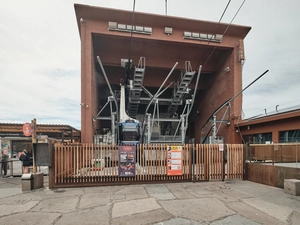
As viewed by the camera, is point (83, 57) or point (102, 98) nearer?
point (83, 57)

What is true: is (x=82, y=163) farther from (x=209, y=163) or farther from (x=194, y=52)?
(x=194, y=52)

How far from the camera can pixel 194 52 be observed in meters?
19.3

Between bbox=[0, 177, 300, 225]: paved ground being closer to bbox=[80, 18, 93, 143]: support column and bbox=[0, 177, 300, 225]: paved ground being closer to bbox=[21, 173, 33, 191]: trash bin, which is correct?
bbox=[21, 173, 33, 191]: trash bin

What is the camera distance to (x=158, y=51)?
61.9 ft

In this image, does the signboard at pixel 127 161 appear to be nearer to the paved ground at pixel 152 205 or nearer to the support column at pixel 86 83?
the paved ground at pixel 152 205

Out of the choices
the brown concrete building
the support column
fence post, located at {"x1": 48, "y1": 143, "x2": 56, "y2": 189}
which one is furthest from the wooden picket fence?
the brown concrete building

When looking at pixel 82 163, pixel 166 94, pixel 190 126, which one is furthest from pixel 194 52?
pixel 82 163

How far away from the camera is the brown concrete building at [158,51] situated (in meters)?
15.8

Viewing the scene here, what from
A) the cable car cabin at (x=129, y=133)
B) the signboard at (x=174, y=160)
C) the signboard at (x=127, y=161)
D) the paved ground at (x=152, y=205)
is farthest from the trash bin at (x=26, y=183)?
the cable car cabin at (x=129, y=133)

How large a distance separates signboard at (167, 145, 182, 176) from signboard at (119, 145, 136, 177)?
5.39 feet

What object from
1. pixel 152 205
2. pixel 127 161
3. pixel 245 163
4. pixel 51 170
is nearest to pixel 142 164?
pixel 127 161

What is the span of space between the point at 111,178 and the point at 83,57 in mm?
10729

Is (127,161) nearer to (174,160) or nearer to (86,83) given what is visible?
(174,160)

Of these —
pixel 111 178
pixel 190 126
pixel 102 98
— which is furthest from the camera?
pixel 190 126
